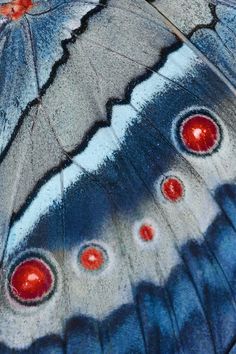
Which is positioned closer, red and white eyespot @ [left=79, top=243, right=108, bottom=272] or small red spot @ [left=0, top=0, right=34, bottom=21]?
red and white eyespot @ [left=79, top=243, right=108, bottom=272]

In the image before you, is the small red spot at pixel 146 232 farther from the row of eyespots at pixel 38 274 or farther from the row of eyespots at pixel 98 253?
the row of eyespots at pixel 38 274

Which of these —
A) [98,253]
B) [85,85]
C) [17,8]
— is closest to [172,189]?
[98,253]

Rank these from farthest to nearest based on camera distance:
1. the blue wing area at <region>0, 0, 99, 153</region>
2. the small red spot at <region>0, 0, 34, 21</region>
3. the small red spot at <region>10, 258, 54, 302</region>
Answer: the small red spot at <region>0, 0, 34, 21</region> → the blue wing area at <region>0, 0, 99, 153</region> → the small red spot at <region>10, 258, 54, 302</region>

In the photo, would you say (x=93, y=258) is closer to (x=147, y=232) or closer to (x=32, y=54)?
(x=147, y=232)

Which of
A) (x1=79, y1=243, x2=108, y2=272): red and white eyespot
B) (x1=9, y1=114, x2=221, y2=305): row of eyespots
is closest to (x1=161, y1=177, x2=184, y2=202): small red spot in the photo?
(x1=9, y1=114, x2=221, y2=305): row of eyespots

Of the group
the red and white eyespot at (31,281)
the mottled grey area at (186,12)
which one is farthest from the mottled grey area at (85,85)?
the red and white eyespot at (31,281)

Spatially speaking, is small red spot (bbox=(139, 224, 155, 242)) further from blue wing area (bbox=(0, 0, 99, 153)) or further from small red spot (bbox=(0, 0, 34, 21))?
small red spot (bbox=(0, 0, 34, 21))

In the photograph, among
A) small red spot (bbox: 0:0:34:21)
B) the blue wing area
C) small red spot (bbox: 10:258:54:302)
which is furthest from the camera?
small red spot (bbox: 0:0:34:21)
